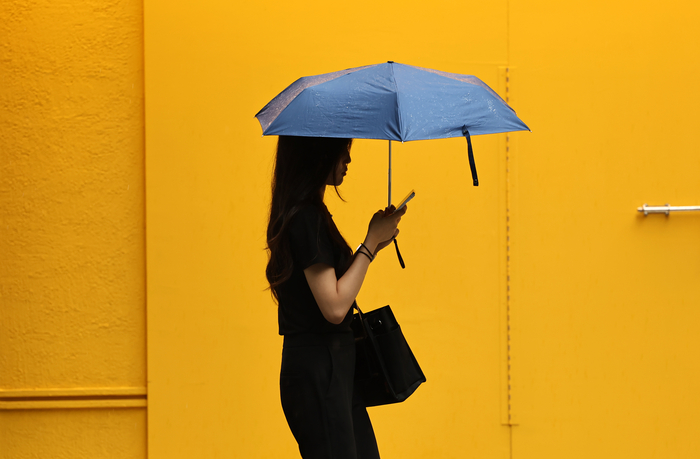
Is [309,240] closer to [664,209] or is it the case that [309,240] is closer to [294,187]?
[294,187]

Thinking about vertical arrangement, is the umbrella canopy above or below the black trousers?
above

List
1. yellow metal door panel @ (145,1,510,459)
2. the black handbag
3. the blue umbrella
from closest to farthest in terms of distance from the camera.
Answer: the blue umbrella → the black handbag → yellow metal door panel @ (145,1,510,459)

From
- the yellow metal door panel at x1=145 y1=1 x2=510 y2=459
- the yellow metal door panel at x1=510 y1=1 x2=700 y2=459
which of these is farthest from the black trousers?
the yellow metal door panel at x1=510 y1=1 x2=700 y2=459

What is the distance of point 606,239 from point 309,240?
7.52 ft

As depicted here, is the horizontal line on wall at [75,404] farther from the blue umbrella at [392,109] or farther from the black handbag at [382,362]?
the blue umbrella at [392,109]

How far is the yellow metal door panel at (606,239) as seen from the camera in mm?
3648

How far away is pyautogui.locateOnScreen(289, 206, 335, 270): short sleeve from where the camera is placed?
75.3 inches

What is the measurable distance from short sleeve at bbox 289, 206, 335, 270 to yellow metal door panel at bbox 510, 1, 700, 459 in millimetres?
1957

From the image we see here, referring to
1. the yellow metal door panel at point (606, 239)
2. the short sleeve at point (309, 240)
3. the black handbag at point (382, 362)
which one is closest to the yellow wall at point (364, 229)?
the yellow metal door panel at point (606, 239)

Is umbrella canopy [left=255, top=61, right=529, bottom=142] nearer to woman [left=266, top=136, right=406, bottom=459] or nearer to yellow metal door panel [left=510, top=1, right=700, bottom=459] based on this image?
woman [left=266, top=136, right=406, bottom=459]

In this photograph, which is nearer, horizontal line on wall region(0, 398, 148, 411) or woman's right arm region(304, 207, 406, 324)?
woman's right arm region(304, 207, 406, 324)

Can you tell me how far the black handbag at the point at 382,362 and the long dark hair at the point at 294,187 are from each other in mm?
243

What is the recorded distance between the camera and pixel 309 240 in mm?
1923

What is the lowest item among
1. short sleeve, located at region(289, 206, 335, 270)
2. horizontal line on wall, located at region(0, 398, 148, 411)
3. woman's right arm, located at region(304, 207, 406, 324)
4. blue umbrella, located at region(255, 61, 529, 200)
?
horizontal line on wall, located at region(0, 398, 148, 411)
